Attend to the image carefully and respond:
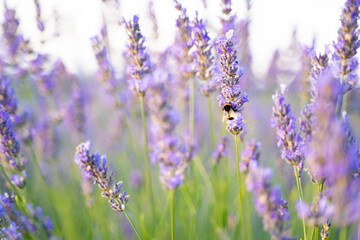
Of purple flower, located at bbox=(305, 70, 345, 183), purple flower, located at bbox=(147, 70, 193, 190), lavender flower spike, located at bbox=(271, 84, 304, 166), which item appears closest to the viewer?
purple flower, located at bbox=(305, 70, 345, 183)

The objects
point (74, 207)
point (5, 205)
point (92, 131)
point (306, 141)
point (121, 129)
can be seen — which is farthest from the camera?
point (92, 131)

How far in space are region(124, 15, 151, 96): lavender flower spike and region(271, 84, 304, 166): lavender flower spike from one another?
63cm

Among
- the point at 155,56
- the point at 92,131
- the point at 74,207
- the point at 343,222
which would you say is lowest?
the point at 343,222

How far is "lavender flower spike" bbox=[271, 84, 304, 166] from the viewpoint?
3.67 feet

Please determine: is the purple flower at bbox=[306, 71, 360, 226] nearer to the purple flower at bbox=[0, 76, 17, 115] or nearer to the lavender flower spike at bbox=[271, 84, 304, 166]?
the lavender flower spike at bbox=[271, 84, 304, 166]

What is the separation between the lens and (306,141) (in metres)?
1.13

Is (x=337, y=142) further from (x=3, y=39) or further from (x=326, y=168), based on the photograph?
(x=3, y=39)

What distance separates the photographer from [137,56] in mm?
1473

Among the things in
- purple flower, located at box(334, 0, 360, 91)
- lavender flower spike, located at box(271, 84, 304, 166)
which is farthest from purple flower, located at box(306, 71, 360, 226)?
purple flower, located at box(334, 0, 360, 91)

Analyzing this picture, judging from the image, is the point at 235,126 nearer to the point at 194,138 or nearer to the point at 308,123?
the point at 308,123

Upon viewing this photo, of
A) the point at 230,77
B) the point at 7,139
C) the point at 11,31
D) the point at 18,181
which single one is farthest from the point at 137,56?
the point at 11,31

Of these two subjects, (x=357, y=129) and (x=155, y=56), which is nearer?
(x=155, y=56)

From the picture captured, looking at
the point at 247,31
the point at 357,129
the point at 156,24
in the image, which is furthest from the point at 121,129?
the point at 357,129

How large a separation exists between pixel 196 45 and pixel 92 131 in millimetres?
3894
